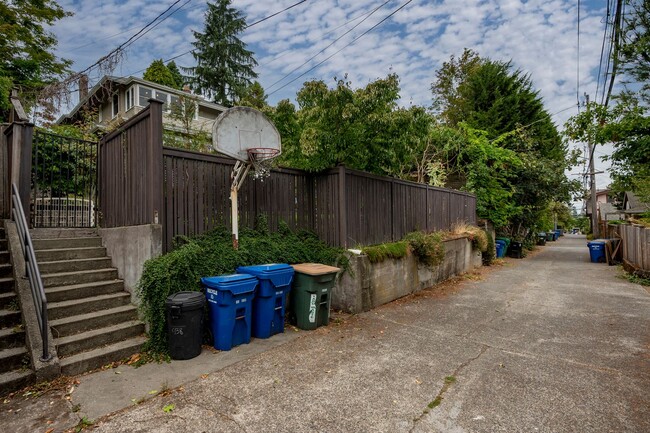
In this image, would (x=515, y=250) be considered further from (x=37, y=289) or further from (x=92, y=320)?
(x=37, y=289)

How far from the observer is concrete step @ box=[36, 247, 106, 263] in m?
4.40

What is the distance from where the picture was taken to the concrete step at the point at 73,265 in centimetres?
425

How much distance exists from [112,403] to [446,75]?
28.4 m

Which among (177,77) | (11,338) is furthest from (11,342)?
(177,77)

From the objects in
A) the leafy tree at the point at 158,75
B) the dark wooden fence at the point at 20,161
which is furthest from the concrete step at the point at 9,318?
the leafy tree at the point at 158,75

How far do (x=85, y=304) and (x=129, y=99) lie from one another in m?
18.8

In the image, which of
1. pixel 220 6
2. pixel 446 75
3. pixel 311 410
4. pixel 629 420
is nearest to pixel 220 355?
pixel 311 410

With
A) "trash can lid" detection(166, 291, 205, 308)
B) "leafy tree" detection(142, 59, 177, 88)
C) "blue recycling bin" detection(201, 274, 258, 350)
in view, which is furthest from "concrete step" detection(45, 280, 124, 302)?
"leafy tree" detection(142, 59, 177, 88)

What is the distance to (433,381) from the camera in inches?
125

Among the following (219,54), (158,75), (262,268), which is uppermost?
(219,54)

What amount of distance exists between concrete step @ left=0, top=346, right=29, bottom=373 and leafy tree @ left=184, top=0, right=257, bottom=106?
2580 cm

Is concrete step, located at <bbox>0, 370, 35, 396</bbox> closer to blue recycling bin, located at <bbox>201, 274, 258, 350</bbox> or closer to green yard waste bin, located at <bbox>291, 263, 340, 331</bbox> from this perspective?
blue recycling bin, located at <bbox>201, 274, 258, 350</bbox>

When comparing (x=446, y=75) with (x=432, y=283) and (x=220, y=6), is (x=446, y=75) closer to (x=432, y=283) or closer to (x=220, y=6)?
(x=220, y=6)

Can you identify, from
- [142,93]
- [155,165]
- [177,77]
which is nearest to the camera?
[155,165]
